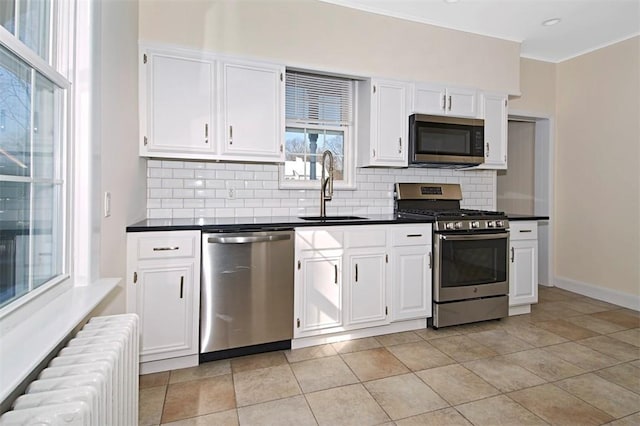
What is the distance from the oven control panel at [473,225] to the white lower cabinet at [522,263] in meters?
0.26

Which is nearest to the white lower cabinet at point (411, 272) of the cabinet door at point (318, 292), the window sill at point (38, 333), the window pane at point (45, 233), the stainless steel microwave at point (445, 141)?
the cabinet door at point (318, 292)

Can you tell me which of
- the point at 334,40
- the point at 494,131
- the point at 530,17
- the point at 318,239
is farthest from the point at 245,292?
the point at 530,17

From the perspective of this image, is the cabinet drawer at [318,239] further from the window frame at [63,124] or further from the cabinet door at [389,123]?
the window frame at [63,124]

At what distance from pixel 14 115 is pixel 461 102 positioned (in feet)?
11.4

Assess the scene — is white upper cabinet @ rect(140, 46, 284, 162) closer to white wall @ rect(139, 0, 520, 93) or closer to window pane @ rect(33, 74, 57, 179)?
white wall @ rect(139, 0, 520, 93)

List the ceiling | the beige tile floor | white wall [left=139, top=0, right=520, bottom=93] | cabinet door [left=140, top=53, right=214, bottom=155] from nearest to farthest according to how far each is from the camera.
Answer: the beige tile floor, cabinet door [left=140, top=53, right=214, bottom=155], white wall [left=139, top=0, right=520, bottom=93], the ceiling

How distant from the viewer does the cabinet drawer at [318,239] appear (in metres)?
2.61

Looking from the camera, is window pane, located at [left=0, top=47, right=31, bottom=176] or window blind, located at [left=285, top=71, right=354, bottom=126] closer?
window pane, located at [left=0, top=47, right=31, bottom=176]

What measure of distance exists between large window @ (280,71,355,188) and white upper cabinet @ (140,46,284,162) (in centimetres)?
38

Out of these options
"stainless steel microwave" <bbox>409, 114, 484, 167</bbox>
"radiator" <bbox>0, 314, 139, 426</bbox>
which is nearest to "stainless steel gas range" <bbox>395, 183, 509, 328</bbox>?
"stainless steel microwave" <bbox>409, 114, 484, 167</bbox>

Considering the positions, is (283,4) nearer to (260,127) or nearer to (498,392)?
(260,127)

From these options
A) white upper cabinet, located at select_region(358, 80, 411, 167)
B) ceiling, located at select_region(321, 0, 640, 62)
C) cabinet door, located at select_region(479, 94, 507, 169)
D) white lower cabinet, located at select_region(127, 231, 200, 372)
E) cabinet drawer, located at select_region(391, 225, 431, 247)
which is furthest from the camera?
cabinet door, located at select_region(479, 94, 507, 169)

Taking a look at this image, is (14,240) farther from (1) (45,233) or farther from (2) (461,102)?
(2) (461,102)

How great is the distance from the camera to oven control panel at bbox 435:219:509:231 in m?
3.02
